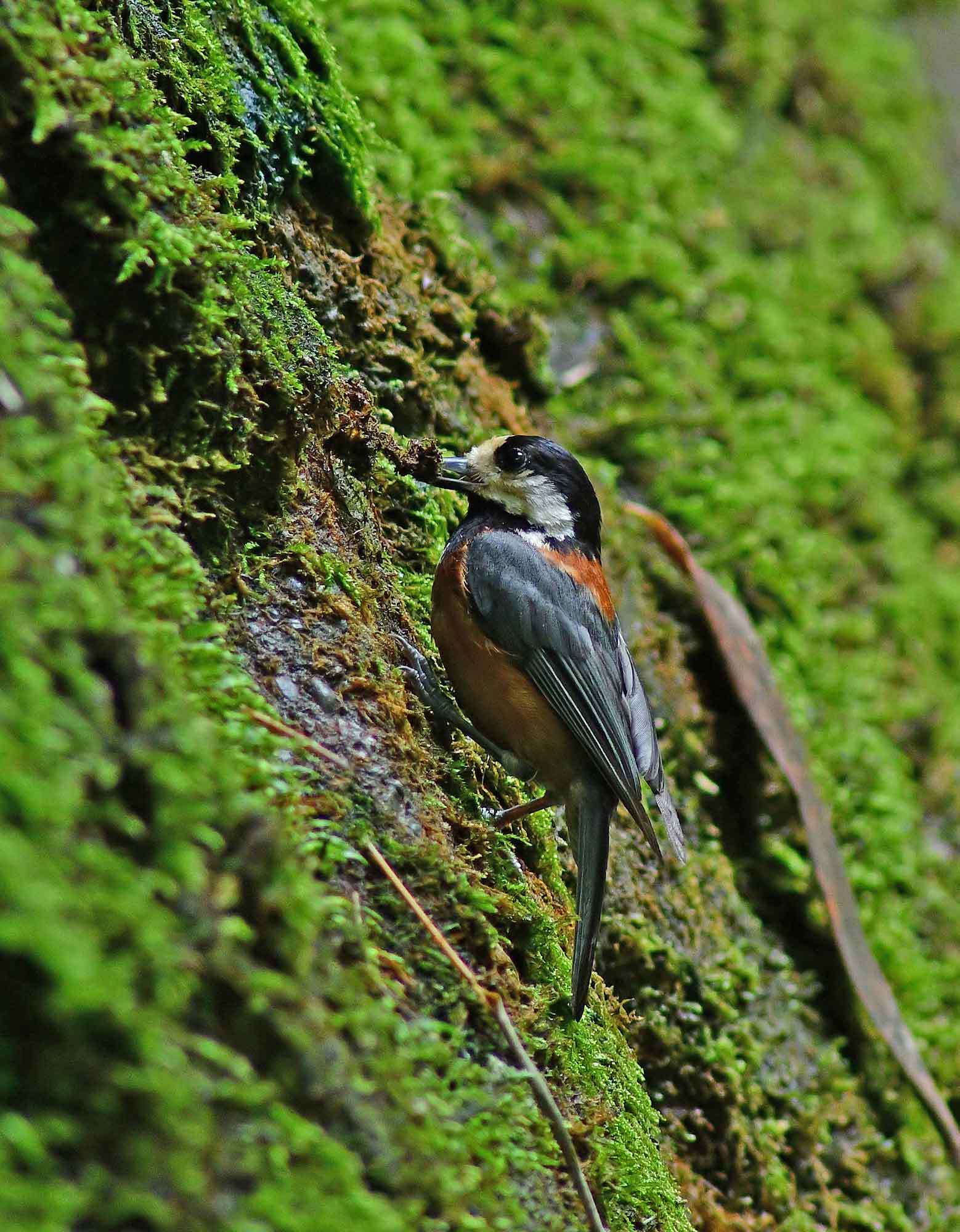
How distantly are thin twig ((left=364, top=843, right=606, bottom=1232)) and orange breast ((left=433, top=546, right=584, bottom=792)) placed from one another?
101 cm

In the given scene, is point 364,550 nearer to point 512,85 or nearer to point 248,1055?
point 248,1055

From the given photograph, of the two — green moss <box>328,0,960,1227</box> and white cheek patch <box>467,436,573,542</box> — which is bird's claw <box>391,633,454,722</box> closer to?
white cheek patch <box>467,436,573,542</box>

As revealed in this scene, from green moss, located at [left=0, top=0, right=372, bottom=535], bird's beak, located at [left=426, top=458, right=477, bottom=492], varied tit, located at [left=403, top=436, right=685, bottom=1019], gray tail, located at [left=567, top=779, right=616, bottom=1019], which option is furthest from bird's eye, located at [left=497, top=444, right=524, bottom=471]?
gray tail, located at [left=567, top=779, right=616, bottom=1019]

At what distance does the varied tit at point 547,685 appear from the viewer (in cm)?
326

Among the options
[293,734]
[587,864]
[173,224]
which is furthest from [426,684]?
[173,224]

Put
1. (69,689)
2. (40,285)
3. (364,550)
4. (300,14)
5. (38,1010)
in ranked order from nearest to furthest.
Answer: (38,1010), (69,689), (40,285), (364,550), (300,14)

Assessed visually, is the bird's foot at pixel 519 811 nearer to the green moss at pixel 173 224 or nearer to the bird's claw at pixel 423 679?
the bird's claw at pixel 423 679

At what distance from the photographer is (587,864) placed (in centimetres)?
322

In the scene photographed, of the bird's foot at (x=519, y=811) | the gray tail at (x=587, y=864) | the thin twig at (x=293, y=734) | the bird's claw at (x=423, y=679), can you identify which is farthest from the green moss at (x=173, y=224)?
the gray tail at (x=587, y=864)

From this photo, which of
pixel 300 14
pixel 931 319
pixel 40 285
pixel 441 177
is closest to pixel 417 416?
pixel 300 14

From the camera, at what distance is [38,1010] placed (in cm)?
142

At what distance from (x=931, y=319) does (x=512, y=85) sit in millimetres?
3516

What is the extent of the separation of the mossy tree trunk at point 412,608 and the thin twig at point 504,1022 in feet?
0.14

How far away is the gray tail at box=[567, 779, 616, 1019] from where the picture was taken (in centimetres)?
285
